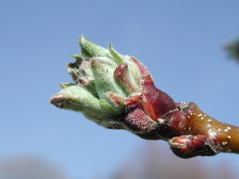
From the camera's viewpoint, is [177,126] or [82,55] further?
[82,55]

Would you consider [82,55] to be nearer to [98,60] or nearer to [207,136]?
[98,60]

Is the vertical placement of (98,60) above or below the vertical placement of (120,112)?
above

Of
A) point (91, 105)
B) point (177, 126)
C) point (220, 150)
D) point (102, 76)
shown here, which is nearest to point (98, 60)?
point (102, 76)

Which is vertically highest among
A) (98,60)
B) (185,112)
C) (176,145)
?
(98,60)

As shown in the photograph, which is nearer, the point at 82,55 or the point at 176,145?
the point at 176,145

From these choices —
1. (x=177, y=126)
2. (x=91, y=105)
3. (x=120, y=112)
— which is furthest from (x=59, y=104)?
(x=177, y=126)

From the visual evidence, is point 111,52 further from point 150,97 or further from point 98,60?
point 150,97
